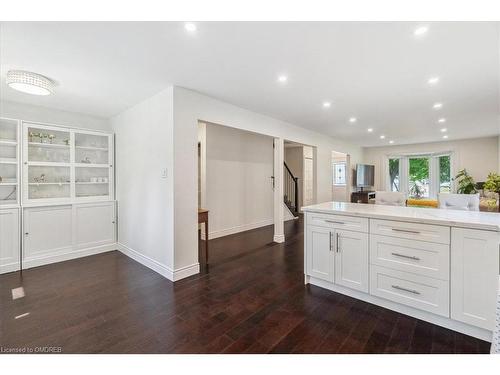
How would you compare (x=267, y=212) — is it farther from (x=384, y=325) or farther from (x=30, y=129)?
(x=30, y=129)

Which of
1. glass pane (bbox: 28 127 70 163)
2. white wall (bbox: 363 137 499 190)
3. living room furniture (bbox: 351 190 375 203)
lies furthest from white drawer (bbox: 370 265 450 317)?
white wall (bbox: 363 137 499 190)

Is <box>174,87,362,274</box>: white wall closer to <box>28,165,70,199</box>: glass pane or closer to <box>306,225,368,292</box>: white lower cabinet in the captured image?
<box>306,225,368,292</box>: white lower cabinet

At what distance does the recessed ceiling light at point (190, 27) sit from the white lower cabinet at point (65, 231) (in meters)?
3.37

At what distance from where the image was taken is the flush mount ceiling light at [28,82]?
2.37 m

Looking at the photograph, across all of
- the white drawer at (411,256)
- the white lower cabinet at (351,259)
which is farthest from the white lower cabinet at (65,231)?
the white drawer at (411,256)

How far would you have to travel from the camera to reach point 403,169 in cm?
866

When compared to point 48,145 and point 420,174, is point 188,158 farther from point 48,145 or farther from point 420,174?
point 420,174

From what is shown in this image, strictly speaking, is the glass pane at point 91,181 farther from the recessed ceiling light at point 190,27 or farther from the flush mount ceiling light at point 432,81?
the flush mount ceiling light at point 432,81

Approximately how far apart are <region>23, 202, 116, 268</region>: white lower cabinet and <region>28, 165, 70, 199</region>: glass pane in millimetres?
376

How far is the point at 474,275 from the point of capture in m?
1.75

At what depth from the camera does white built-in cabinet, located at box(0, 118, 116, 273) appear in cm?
325
